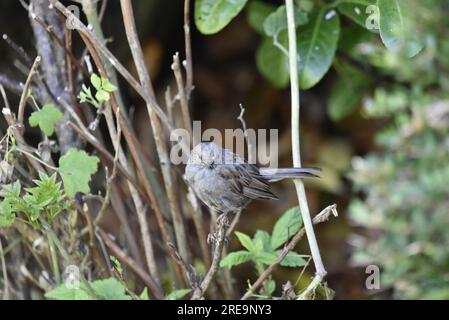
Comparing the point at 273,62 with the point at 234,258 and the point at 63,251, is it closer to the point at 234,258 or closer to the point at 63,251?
the point at 234,258

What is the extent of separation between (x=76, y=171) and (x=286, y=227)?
704mm

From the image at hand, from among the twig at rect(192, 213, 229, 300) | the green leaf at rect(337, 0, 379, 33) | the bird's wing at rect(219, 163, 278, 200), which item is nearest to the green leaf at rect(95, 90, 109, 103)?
the twig at rect(192, 213, 229, 300)

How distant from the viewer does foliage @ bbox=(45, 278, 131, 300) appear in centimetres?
204

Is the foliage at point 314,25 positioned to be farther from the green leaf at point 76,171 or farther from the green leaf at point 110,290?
the green leaf at point 110,290

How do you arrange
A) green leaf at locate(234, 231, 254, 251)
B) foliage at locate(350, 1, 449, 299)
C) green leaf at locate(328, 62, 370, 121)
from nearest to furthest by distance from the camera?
green leaf at locate(234, 231, 254, 251) < foliage at locate(350, 1, 449, 299) < green leaf at locate(328, 62, 370, 121)

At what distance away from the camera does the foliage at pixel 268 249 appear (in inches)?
84.7

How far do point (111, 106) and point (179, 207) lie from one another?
17.4 inches

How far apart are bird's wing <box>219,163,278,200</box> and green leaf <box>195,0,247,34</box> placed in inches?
21.6

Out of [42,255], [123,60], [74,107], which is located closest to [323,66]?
[74,107]

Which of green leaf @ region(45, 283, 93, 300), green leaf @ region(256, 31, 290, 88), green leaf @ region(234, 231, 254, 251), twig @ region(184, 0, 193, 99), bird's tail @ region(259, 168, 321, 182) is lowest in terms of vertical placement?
green leaf @ region(45, 283, 93, 300)

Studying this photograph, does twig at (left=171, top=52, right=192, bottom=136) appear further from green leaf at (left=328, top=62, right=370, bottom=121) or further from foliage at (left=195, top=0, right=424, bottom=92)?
green leaf at (left=328, top=62, right=370, bottom=121)

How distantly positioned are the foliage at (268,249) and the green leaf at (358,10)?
851 millimetres

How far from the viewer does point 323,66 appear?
9.11 ft
